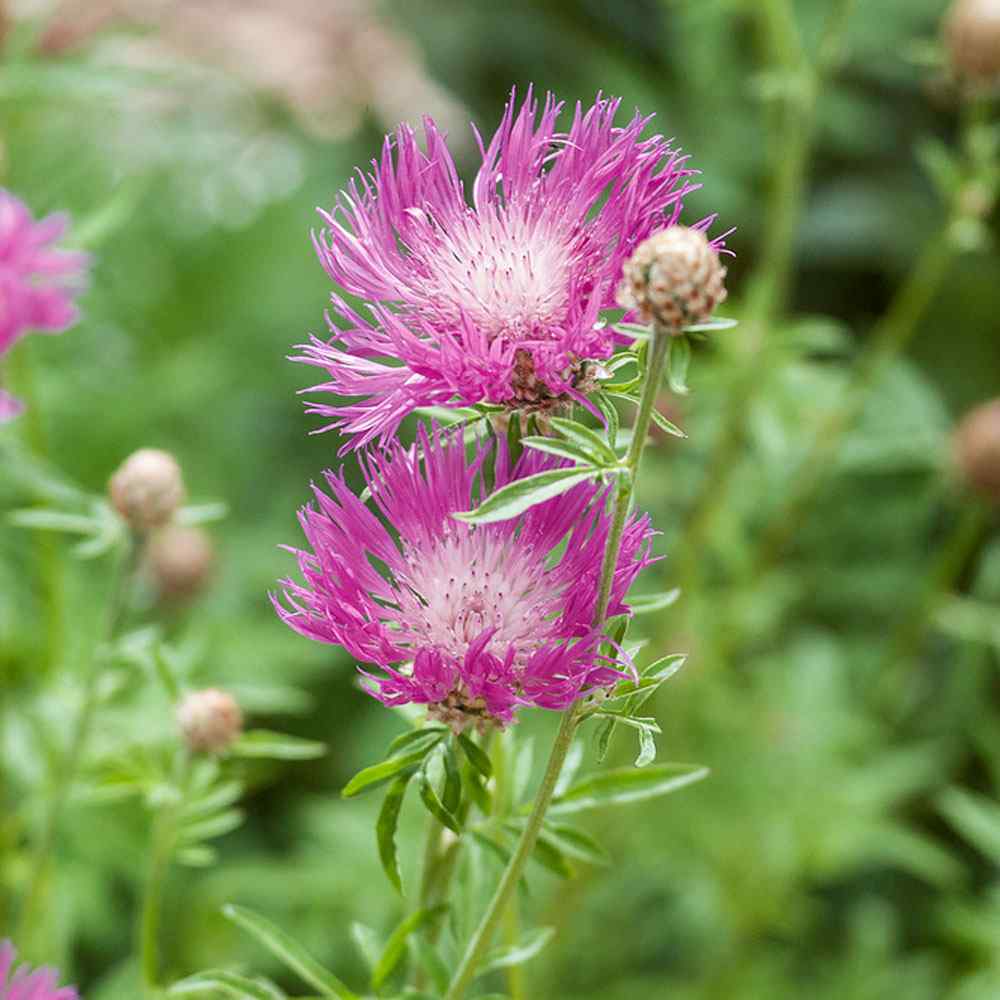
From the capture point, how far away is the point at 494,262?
Result: 566mm

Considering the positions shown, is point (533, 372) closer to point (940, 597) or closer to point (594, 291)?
point (594, 291)

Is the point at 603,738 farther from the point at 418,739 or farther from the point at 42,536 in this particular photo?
the point at 42,536

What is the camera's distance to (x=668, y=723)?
4.29 feet

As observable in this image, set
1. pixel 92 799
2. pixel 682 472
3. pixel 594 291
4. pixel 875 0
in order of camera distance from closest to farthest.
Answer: pixel 594 291, pixel 92 799, pixel 682 472, pixel 875 0

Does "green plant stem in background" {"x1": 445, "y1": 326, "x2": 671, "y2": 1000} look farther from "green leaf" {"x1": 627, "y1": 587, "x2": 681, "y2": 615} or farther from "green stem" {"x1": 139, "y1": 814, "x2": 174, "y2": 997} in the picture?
"green stem" {"x1": 139, "y1": 814, "x2": 174, "y2": 997}

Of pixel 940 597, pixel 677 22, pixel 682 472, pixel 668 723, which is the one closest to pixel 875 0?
pixel 677 22

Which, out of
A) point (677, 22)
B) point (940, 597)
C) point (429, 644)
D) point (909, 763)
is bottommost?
point (909, 763)

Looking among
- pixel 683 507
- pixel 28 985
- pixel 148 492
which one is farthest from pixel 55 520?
pixel 683 507

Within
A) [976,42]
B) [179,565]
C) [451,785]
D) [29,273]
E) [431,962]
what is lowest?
[179,565]

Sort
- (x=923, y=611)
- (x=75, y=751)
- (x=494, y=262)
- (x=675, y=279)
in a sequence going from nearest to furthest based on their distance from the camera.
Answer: (x=675, y=279)
(x=494, y=262)
(x=75, y=751)
(x=923, y=611)

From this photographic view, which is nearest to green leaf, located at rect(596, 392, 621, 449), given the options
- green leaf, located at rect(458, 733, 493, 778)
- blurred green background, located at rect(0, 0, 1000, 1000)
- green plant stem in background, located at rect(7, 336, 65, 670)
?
green leaf, located at rect(458, 733, 493, 778)

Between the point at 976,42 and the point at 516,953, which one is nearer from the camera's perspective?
the point at 516,953

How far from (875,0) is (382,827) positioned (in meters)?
1.71

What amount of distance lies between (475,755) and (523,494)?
0.36ft
